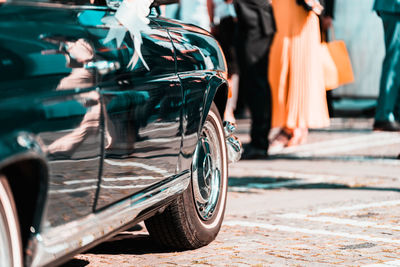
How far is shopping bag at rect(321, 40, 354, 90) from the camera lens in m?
9.47

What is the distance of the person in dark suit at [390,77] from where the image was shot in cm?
718

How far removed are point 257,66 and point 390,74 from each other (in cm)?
214

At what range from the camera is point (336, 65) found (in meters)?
9.55

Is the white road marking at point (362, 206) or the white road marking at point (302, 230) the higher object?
the white road marking at point (302, 230)

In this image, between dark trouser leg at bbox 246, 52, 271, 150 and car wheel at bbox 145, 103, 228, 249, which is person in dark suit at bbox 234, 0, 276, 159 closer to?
Result: dark trouser leg at bbox 246, 52, 271, 150

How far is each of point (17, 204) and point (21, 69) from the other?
46 cm

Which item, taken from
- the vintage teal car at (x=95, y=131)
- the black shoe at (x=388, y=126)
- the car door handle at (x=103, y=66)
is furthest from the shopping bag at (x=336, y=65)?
the car door handle at (x=103, y=66)

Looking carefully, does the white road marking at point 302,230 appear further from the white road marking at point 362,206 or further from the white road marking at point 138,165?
the white road marking at point 138,165

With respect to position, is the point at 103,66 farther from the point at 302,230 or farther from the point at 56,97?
the point at 302,230

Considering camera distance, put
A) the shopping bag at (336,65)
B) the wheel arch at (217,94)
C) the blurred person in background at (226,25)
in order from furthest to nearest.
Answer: the blurred person in background at (226,25) < the shopping bag at (336,65) < the wheel arch at (217,94)

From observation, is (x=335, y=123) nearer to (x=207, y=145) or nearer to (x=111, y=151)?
(x=207, y=145)

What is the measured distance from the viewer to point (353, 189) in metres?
7.04

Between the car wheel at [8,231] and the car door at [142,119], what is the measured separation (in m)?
0.60

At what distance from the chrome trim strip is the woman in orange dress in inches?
196
